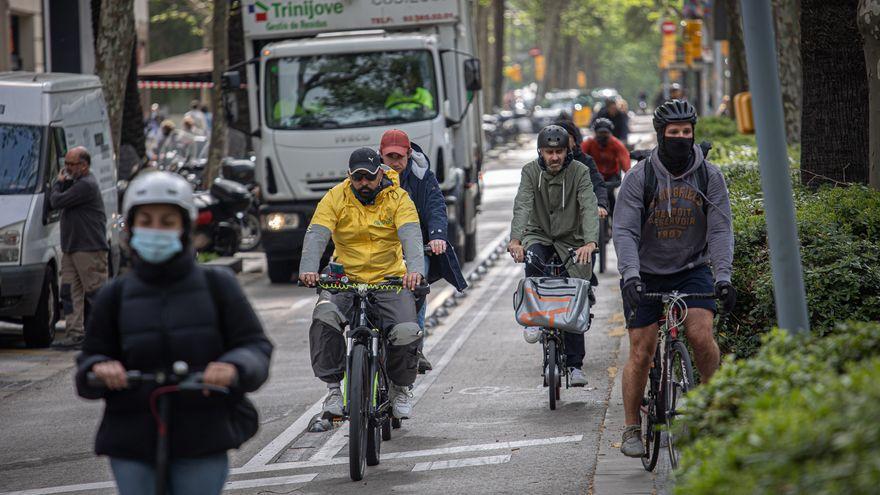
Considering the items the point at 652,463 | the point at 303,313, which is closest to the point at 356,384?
the point at 652,463

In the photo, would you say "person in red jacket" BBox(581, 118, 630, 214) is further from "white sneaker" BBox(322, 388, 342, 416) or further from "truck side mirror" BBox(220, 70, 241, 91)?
"white sneaker" BBox(322, 388, 342, 416)

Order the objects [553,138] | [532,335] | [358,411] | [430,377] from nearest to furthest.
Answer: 1. [358,411]
2. [553,138]
3. [532,335]
4. [430,377]

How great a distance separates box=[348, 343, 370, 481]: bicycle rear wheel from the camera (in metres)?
7.59

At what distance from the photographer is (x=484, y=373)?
37.4 feet

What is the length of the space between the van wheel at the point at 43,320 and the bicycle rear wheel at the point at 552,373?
592cm

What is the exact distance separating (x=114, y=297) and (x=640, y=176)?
3237 millimetres

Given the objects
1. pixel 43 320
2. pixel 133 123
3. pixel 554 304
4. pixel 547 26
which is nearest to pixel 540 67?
pixel 547 26

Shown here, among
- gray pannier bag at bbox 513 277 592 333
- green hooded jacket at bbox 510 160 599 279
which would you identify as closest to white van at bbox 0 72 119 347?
green hooded jacket at bbox 510 160 599 279

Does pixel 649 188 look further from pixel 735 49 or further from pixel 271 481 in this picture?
pixel 735 49

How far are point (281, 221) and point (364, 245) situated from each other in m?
9.34

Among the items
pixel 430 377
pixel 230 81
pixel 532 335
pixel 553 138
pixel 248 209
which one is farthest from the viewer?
pixel 248 209

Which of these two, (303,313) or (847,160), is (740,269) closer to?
(847,160)

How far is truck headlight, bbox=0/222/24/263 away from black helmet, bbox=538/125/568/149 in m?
5.63

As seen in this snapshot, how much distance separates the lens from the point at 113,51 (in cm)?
1820
